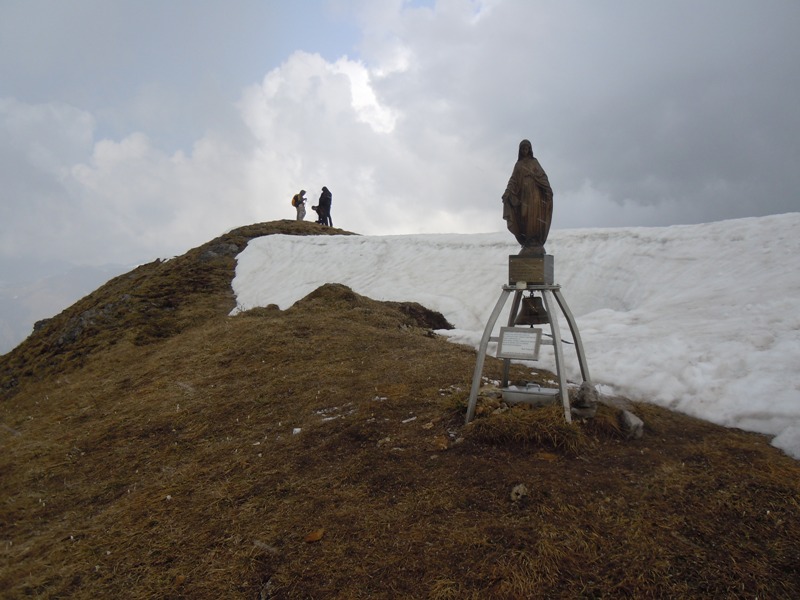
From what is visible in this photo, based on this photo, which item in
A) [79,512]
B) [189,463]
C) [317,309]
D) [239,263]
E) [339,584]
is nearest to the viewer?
[339,584]

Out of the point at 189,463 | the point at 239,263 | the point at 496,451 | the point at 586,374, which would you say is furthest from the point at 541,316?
the point at 239,263

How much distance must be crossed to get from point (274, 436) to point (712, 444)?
17.5ft

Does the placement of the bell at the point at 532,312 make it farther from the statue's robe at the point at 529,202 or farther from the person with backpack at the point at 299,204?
the person with backpack at the point at 299,204

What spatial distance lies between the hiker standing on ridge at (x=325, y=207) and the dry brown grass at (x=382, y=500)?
2583cm

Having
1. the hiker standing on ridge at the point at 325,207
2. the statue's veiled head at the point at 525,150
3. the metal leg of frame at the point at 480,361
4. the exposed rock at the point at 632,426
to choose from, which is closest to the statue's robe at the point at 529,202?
the statue's veiled head at the point at 525,150

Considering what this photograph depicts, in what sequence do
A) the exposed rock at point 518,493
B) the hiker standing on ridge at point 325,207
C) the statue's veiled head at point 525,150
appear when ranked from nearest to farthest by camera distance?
1. the exposed rock at point 518,493
2. the statue's veiled head at point 525,150
3. the hiker standing on ridge at point 325,207

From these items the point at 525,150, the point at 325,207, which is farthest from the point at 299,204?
the point at 525,150

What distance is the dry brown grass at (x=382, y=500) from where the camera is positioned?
3.63 metres

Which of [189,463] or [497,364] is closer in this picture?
[189,463]

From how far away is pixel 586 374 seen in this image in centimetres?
594

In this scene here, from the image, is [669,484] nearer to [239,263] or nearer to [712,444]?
[712,444]

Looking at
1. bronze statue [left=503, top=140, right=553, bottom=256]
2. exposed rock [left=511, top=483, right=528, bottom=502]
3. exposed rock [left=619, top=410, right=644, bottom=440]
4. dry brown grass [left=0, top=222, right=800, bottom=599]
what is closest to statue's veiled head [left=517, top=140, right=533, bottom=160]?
bronze statue [left=503, top=140, right=553, bottom=256]

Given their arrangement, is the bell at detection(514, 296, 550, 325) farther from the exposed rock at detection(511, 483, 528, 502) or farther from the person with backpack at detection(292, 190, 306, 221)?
the person with backpack at detection(292, 190, 306, 221)

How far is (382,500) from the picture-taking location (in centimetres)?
467
